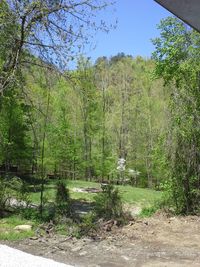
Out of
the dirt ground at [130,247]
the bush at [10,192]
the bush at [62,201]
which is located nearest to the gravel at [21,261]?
the dirt ground at [130,247]

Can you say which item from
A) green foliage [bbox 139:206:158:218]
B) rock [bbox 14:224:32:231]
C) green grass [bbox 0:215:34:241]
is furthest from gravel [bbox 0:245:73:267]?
green foliage [bbox 139:206:158:218]

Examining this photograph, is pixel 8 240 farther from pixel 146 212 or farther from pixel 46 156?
pixel 46 156

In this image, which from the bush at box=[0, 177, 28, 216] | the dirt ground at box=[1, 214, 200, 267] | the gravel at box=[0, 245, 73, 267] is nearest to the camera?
the gravel at box=[0, 245, 73, 267]

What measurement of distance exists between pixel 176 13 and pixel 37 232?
7.81 m

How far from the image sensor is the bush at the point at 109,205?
10477 millimetres

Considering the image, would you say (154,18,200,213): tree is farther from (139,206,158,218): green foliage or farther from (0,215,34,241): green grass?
(0,215,34,241): green grass

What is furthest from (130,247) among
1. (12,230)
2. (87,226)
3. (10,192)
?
(10,192)

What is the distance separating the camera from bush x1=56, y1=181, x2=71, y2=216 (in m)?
10.5

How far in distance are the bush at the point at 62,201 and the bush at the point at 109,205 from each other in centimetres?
77

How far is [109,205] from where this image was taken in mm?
10586

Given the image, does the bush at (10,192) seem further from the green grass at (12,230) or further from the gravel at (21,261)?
the gravel at (21,261)

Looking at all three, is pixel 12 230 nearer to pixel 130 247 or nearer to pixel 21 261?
pixel 130 247

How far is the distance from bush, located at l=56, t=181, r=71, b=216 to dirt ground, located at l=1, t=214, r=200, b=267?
1545mm

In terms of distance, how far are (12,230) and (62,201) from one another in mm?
2392
